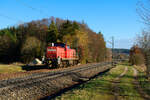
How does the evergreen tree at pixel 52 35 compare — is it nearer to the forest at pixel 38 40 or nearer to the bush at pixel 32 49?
the forest at pixel 38 40

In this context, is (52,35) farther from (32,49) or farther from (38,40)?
(32,49)

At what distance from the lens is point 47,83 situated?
1294 centimetres

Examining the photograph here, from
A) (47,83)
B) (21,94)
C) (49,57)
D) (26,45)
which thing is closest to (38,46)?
(26,45)

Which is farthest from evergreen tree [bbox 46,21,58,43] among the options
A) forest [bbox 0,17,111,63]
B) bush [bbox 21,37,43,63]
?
bush [bbox 21,37,43,63]

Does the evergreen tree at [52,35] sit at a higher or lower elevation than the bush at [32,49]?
higher

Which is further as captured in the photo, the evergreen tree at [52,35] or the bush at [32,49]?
the evergreen tree at [52,35]

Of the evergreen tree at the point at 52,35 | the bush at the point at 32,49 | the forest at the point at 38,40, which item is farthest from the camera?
the evergreen tree at the point at 52,35

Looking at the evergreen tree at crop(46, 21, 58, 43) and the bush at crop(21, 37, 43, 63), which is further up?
the evergreen tree at crop(46, 21, 58, 43)

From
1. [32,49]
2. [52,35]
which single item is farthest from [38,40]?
[52,35]

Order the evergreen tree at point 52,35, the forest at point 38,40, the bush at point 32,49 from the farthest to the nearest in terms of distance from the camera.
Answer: the evergreen tree at point 52,35, the forest at point 38,40, the bush at point 32,49

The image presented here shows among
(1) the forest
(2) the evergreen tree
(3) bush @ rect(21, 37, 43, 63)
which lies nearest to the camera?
(3) bush @ rect(21, 37, 43, 63)

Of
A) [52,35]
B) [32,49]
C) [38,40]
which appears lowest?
A: [32,49]

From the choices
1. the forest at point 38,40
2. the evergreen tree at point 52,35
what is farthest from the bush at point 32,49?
the evergreen tree at point 52,35

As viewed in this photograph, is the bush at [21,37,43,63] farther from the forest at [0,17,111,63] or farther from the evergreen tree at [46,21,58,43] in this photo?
the evergreen tree at [46,21,58,43]
